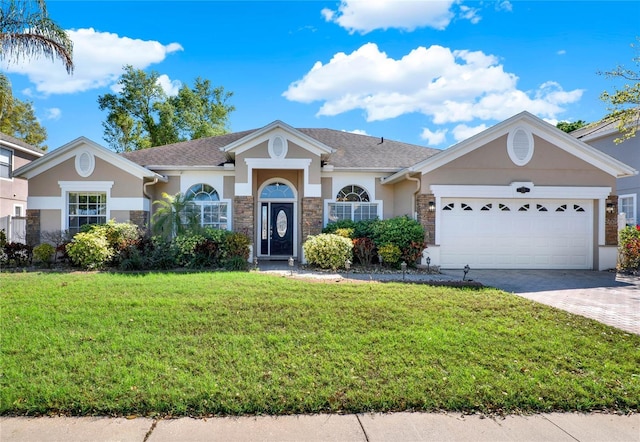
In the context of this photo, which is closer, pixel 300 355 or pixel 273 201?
pixel 300 355

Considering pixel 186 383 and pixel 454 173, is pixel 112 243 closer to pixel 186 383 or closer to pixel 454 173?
pixel 186 383

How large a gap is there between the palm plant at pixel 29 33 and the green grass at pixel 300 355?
803cm

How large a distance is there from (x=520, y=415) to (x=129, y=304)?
623 cm

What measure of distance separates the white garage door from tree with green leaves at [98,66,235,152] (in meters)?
24.4

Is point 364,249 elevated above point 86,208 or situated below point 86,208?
below

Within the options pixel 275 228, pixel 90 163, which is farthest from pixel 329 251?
pixel 90 163

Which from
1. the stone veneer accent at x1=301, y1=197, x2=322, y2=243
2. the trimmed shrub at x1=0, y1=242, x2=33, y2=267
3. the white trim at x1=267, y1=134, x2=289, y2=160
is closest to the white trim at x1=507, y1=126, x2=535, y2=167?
the stone veneer accent at x1=301, y1=197, x2=322, y2=243

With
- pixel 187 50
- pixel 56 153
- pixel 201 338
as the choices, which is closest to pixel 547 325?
pixel 201 338

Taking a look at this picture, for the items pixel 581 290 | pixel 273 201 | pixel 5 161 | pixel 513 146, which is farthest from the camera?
pixel 5 161

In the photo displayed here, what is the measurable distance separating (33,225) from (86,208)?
1.83 metres

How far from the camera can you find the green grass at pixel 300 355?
3.82 m

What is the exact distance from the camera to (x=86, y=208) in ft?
44.4

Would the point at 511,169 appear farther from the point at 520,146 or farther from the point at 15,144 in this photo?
the point at 15,144

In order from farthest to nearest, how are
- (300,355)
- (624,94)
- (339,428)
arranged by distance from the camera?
(624,94), (300,355), (339,428)
